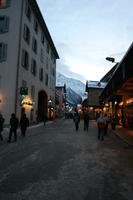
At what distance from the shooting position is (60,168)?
566cm

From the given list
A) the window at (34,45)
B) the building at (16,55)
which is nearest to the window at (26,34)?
the building at (16,55)

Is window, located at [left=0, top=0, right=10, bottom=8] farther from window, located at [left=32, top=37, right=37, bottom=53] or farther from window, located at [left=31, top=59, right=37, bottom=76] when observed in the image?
window, located at [left=31, top=59, right=37, bottom=76]

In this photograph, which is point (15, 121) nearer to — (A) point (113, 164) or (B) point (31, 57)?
(A) point (113, 164)

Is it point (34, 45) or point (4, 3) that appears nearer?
point (4, 3)

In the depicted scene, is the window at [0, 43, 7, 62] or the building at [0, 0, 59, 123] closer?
the building at [0, 0, 59, 123]

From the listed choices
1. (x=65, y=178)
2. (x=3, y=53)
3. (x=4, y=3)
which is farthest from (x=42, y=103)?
(x=65, y=178)

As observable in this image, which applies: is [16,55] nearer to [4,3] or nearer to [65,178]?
[4,3]

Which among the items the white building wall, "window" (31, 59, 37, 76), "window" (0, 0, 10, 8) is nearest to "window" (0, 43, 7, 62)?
the white building wall

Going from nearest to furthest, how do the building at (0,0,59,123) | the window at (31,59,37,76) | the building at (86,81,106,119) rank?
the building at (0,0,59,123)
the window at (31,59,37,76)
the building at (86,81,106,119)

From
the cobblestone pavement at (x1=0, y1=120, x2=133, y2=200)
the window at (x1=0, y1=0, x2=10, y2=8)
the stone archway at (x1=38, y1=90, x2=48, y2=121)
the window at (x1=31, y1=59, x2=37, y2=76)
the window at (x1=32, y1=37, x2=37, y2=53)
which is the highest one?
the window at (x1=0, y1=0, x2=10, y2=8)

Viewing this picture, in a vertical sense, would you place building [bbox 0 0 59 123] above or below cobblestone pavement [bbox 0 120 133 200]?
above

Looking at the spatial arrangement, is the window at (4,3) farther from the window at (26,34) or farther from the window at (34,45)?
the window at (34,45)

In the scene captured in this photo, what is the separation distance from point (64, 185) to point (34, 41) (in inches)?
1021

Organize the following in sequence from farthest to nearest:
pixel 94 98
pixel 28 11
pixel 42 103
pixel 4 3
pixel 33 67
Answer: pixel 94 98 → pixel 42 103 → pixel 33 67 → pixel 28 11 → pixel 4 3
